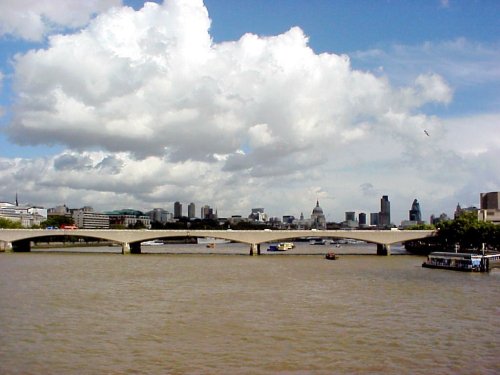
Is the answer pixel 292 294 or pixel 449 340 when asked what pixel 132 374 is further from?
pixel 292 294

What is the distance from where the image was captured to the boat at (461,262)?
197ft

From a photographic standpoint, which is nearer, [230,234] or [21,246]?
[230,234]

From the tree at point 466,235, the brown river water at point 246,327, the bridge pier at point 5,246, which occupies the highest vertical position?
the tree at point 466,235

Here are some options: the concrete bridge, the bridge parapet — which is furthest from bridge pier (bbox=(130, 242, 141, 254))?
the bridge parapet

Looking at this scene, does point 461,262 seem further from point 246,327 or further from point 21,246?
point 21,246

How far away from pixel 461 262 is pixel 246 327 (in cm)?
4097

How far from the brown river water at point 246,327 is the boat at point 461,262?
49.3 feet

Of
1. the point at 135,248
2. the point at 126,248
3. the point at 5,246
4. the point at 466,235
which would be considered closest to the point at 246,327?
the point at 466,235

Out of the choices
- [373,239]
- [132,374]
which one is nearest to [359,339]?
[132,374]

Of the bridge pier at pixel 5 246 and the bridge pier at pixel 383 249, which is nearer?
the bridge pier at pixel 5 246

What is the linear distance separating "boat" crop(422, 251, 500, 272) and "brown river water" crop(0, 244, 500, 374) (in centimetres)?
1503

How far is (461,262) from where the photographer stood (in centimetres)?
6178

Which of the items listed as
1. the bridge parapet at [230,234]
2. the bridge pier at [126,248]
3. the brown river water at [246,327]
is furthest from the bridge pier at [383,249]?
the brown river water at [246,327]

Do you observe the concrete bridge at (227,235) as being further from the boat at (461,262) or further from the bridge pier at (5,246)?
the boat at (461,262)
